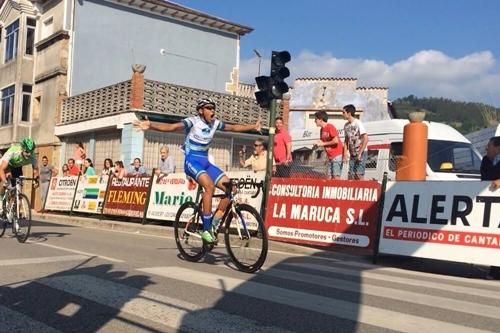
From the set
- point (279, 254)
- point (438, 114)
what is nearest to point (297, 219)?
point (279, 254)

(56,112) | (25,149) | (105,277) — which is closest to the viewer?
(105,277)

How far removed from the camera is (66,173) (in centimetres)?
1948

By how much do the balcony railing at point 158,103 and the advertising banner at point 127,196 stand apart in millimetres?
6189

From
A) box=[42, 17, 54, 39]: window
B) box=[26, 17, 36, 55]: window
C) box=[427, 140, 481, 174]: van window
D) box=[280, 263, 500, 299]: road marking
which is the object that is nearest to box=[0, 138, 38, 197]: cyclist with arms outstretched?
box=[280, 263, 500, 299]: road marking

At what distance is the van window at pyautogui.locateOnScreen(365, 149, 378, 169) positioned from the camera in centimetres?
1224

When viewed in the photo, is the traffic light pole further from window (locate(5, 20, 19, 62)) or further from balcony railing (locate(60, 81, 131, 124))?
window (locate(5, 20, 19, 62))

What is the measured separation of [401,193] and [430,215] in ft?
2.09

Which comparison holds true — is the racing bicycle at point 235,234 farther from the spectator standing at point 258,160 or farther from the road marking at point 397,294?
the spectator standing at point 258,160

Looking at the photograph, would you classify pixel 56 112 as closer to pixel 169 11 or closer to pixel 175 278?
pixel 169 11

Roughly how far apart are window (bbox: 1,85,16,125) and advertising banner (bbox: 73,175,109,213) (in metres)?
15.2

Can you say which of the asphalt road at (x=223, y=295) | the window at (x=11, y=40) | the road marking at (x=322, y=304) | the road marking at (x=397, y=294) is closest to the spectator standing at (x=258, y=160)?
the asphalt road at (x=223, y=295)

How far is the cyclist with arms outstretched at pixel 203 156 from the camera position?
719 centimetres

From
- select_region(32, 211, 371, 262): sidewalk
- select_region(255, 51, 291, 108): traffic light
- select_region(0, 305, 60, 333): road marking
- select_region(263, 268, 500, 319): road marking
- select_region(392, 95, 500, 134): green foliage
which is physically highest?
select_region(392, 95, 500, 134): green foliage

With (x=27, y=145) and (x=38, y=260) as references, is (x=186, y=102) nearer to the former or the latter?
(x=27, y=145)
